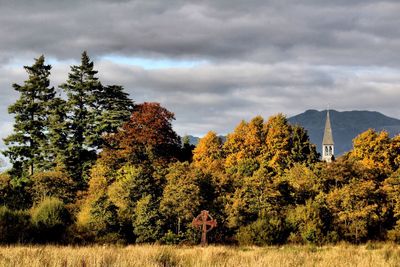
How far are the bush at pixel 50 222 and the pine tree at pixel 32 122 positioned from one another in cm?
1957

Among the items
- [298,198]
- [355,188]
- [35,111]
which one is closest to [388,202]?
[355,188]

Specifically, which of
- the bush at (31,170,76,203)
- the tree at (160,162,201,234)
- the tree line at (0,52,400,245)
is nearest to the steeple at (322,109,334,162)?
the tree line at (0,52,400,245)

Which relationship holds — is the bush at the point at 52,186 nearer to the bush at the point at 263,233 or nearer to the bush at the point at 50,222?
the bush at the point at 50,222

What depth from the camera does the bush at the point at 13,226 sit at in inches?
1639

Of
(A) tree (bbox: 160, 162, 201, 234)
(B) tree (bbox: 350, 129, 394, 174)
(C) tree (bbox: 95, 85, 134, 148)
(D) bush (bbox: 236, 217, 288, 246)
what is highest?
(C) tree (bbox: 95, 85, 134, 148)

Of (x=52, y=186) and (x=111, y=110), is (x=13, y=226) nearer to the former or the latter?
(x=52, y=186)

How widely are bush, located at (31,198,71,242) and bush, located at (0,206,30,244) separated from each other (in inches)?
33.2

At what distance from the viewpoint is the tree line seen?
4656 cm

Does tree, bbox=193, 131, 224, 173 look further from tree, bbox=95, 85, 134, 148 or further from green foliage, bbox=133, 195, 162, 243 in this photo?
green foliage, bbox=133, 195, 162, 243

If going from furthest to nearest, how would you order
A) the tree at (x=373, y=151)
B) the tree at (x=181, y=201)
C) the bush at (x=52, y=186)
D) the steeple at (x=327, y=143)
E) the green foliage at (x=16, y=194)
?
the steeple at (x=327, y=143)
the tree at (x=373, y=151)
the bush at (x=52, y=186)
the green foliage at (x=16, y=194)
the tree at (x=181, y=201)

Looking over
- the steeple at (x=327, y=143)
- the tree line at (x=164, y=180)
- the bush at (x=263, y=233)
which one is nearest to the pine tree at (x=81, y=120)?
the tree line at (x=164, y=180)

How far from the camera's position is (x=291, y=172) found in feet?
185

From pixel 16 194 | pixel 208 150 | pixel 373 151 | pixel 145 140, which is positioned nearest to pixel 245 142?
pixel 208 150

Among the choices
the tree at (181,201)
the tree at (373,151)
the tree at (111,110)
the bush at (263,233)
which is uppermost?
the tree at (111,110)
